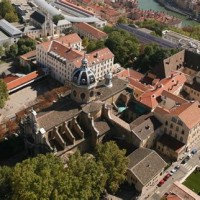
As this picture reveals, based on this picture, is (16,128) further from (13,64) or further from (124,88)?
(13,64)

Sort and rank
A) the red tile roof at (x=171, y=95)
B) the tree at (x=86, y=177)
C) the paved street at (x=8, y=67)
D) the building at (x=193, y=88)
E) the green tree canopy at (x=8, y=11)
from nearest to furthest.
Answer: the tree at (x=86, y=177) → the red tile roof at (x=171, y=95) → the building at (x=193, y=88) → the paved street at (x=8, y=67) → the green tree canopy at (x=8, y=11)

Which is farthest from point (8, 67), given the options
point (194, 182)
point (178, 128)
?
point (194, 182)

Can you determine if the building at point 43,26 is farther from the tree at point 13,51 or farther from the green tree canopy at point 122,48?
the green tree canopy at point 122,48

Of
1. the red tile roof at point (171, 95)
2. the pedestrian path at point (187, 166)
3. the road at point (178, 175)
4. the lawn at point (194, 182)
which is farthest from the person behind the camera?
the red tile roof at point (171, 95)

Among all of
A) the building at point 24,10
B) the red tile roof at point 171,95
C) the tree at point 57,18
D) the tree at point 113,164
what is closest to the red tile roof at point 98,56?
the red tile roof at point 171,95

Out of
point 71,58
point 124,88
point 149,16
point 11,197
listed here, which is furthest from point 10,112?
point 149,16

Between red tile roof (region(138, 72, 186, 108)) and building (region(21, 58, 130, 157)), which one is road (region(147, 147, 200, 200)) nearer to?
red tile roof (region(138, 72, 186, 108))

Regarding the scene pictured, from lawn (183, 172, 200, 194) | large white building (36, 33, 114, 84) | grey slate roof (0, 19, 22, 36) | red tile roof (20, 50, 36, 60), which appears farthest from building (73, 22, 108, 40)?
lawn (183, 172, 200, 194)

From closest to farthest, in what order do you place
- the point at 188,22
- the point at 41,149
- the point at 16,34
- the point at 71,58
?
the point at 41,149
the point at 71,58
the point at 16,34
the point at 188,22
